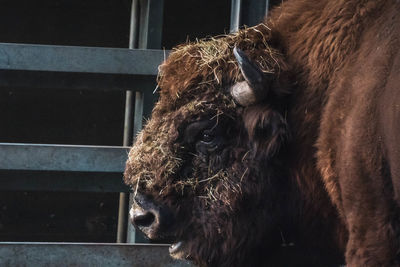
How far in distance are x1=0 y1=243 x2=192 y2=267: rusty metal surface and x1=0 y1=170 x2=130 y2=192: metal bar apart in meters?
0.62

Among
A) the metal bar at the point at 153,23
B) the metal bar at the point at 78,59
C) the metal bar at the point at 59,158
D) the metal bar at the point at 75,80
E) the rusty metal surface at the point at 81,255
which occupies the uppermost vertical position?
the metal bar at the point at 153,23

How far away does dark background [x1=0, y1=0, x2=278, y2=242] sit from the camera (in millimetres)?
8586

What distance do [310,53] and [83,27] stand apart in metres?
4.59

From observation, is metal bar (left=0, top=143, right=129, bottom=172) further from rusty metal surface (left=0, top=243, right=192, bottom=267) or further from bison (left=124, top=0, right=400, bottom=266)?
bison (left=124, top=0, right=400, bottom=266)

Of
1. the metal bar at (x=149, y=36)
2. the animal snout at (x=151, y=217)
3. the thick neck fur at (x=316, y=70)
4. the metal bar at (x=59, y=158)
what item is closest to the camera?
the thick neck fur at (x=316, y=70)

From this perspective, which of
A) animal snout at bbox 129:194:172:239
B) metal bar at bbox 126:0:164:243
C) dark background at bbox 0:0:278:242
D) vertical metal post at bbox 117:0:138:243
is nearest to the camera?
animal snout at bbox 129:194:172:239

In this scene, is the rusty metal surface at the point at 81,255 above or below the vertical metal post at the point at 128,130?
below

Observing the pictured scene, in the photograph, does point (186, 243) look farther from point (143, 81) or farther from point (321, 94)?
point (143, 81)

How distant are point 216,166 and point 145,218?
389 millimetres

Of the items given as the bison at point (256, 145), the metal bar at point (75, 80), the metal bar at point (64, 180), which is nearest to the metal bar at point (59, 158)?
the metal bar at point (64, 180)

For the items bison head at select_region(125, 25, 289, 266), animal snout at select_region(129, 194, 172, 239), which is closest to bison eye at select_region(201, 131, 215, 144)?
bison head at select_region(125, 25, 289, 266)

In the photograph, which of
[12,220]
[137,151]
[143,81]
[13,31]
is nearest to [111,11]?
[13,31]

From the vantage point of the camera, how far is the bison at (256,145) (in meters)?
4.22

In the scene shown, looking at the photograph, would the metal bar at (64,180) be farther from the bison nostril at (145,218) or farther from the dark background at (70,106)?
the dark background at (70,106)
